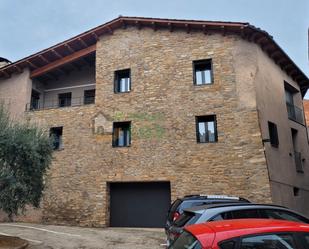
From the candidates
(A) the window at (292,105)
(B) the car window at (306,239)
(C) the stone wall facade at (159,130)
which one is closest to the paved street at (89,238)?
(C) the stone wall facade at (159,130)

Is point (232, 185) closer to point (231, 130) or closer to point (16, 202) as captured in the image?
point (231, 130)

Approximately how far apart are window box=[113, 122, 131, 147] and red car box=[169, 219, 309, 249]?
40.7 feet

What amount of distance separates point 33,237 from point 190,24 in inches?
457

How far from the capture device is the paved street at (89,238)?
10.3 metres

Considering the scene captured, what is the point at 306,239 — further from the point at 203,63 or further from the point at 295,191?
the point at 295,191

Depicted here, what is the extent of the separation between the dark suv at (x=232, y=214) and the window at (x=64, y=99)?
49.3 feet

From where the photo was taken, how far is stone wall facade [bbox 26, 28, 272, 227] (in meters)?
14.0

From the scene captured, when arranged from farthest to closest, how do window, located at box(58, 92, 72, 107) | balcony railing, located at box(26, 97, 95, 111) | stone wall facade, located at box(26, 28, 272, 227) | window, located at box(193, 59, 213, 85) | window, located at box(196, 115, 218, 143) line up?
window, located at box(58, 92, 72, 107) < balcony railing, located at box(26, 97, 95, 111) < window, located at box(193, 59, 213, 85) < window, located at box(196, 115, 218, 143) < stone wall facade, located at box(26, 28, 272, 227)

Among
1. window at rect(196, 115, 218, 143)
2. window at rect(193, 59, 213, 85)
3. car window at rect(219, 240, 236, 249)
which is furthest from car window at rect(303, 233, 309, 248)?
window at rect(193, 59, 213, 85)

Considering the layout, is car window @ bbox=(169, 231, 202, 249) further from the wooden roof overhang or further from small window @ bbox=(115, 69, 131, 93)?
small window @ bbox=(115, 69, 131, 93)

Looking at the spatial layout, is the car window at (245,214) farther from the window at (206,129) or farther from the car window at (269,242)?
the window at (206,129)

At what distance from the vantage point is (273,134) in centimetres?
1551

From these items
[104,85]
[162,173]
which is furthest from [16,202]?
[104,85]

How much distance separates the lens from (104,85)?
55.5ft
